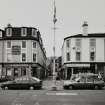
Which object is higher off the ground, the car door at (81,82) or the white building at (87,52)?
the white building at (87,52)

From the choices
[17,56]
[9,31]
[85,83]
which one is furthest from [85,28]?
[85,83]

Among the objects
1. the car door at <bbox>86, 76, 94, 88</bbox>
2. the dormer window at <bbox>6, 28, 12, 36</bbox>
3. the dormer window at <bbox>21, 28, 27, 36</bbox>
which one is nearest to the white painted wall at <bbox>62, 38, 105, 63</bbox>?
the dormer window at <bbox>21, 28, 27, 36</bbox>

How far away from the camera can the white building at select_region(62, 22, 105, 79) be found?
161ft

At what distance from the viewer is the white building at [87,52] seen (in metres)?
49.2

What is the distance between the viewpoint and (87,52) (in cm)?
4938

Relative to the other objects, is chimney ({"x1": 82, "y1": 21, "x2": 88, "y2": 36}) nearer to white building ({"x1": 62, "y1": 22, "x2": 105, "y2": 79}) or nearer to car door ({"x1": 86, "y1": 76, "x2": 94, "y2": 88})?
white building ({"x1": 62, "y1": 22, "x2": 105, "y2": 79})

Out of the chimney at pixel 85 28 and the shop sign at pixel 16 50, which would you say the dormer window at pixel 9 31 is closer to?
Answer: the shop sign at pixel 16 50

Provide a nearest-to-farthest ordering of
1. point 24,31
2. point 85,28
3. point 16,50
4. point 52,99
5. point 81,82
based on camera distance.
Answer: point 52,99 → point 81,82 → point 85,28 → point 16,50 → point 24,31

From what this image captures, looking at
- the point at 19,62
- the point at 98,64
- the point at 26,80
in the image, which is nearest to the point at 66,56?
the point at 98,64

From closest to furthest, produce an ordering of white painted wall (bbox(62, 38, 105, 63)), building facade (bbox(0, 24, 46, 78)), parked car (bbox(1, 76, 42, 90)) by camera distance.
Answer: parked car (bbox(1, 76, 42, 90))
white painted wall (bbox(62, 38, 105, 63))
building facade (bbox(0, 24, 46, 78))

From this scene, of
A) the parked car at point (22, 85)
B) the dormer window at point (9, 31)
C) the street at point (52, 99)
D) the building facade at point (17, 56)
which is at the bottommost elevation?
the street at point (52, 99)

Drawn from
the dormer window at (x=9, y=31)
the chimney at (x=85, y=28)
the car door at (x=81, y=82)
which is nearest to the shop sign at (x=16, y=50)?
the dormer window at (x=9, y=31)

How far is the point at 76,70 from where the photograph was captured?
165 ft

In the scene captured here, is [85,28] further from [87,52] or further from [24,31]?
[24,31]
